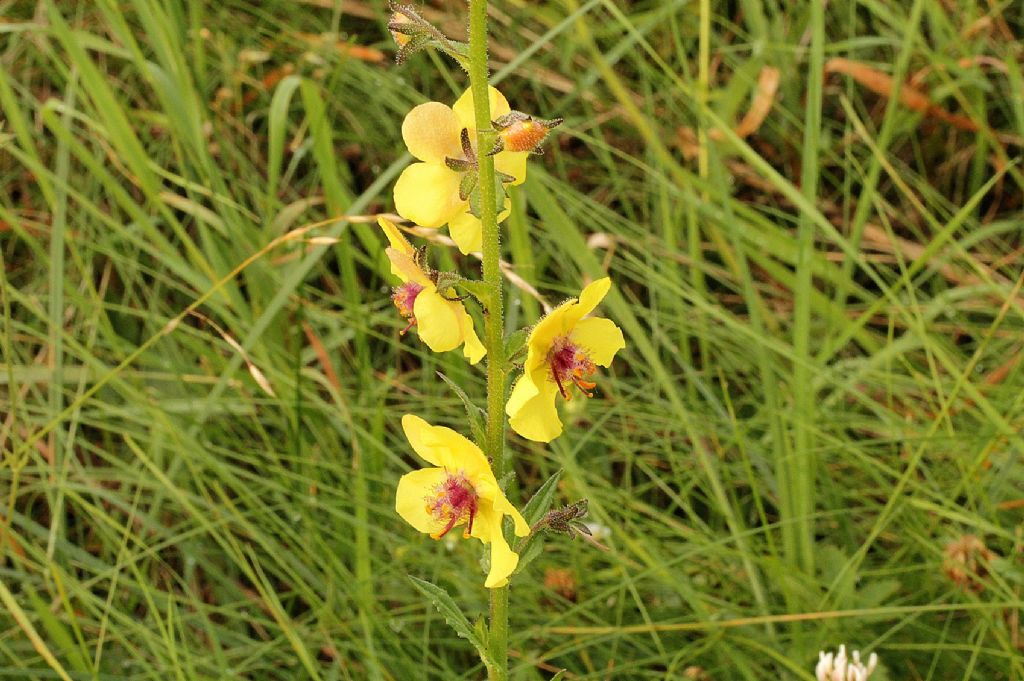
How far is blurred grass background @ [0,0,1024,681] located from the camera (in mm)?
2021

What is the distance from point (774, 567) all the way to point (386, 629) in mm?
641

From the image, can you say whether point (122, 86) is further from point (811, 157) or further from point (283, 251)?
point (811, 157)

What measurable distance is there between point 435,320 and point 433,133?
212mm

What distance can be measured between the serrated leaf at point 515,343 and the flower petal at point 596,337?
0.06 m

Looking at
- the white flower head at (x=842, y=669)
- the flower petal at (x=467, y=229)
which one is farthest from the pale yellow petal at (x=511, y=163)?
the white flower head at (x=842, y=669)

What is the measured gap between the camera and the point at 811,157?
2.20 meters

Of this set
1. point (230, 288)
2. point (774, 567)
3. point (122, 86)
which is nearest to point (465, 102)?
point (774, 567)

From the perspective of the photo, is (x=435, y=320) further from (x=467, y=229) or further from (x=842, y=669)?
(x=842, y=669)

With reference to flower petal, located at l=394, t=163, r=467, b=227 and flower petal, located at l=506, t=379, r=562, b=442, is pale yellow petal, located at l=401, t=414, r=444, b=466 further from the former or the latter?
flower petal, located at l=394, t=163, r=467, b=227

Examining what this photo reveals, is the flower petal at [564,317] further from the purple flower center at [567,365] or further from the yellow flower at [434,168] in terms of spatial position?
the yellow flower at [434,168]

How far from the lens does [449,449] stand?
1338 millimetres

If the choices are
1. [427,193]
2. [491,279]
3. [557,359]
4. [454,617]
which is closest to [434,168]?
[427,193]

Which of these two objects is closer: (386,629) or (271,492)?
(386,629)

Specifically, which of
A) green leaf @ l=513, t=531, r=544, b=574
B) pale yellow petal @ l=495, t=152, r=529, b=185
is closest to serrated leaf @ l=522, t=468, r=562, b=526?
green leaf @ l=513, t=531, r=544, b=574
